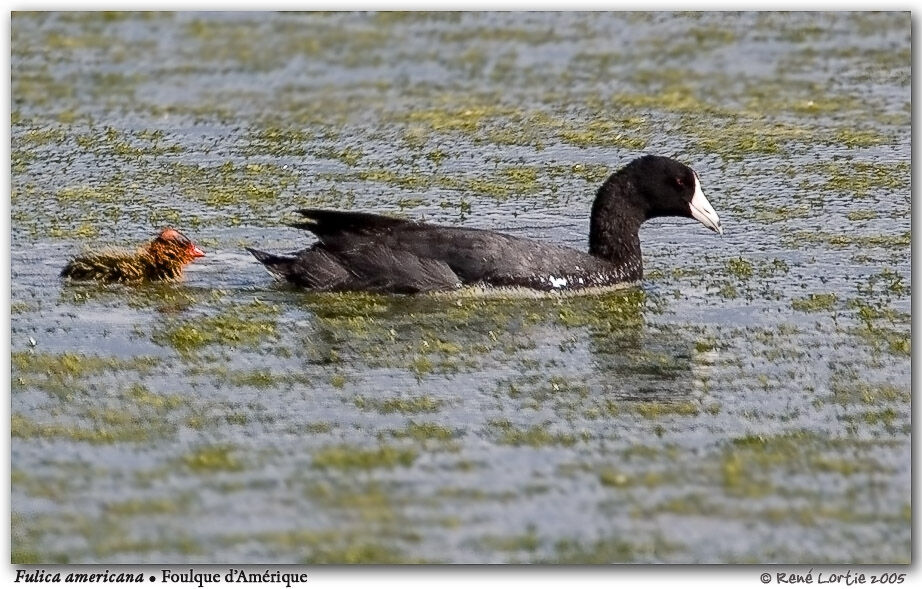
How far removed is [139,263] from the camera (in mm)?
9711

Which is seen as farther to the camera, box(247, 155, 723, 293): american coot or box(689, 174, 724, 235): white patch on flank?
box(689, 174, 724, 235): white patch on flank

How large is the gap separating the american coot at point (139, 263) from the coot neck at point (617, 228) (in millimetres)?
2271

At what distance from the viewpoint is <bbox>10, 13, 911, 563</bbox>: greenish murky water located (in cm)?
631

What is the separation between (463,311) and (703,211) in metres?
1.73

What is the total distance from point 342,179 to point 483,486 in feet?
→ 18.6

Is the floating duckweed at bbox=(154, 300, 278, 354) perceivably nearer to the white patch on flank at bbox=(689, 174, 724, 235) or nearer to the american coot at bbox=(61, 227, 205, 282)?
the american coot at bbox=(61, 227, 205, 282)

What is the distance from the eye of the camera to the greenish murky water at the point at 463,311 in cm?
631

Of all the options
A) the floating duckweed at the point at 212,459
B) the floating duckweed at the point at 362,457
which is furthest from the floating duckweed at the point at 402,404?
the floating duckweed at the point at 212,459

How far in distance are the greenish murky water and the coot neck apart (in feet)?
0.63

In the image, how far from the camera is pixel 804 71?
14242 millimetres

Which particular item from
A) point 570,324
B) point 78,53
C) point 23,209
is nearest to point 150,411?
point 570,324

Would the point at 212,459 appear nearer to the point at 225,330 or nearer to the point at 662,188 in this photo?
the point at 225,330

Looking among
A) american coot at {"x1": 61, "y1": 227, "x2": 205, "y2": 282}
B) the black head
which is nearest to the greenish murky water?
american coot at {"x1": 61, "y1": 227, "x2": 205, "y2": 282}

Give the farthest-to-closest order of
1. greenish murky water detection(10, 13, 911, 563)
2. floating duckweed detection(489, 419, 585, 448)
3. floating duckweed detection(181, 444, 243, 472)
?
floating duckweed detection(489, 419, 585, 448)
floating duckweed detection(181, 444, 243, 472)
greenish murky water detection(10, 13, 911, 563)
